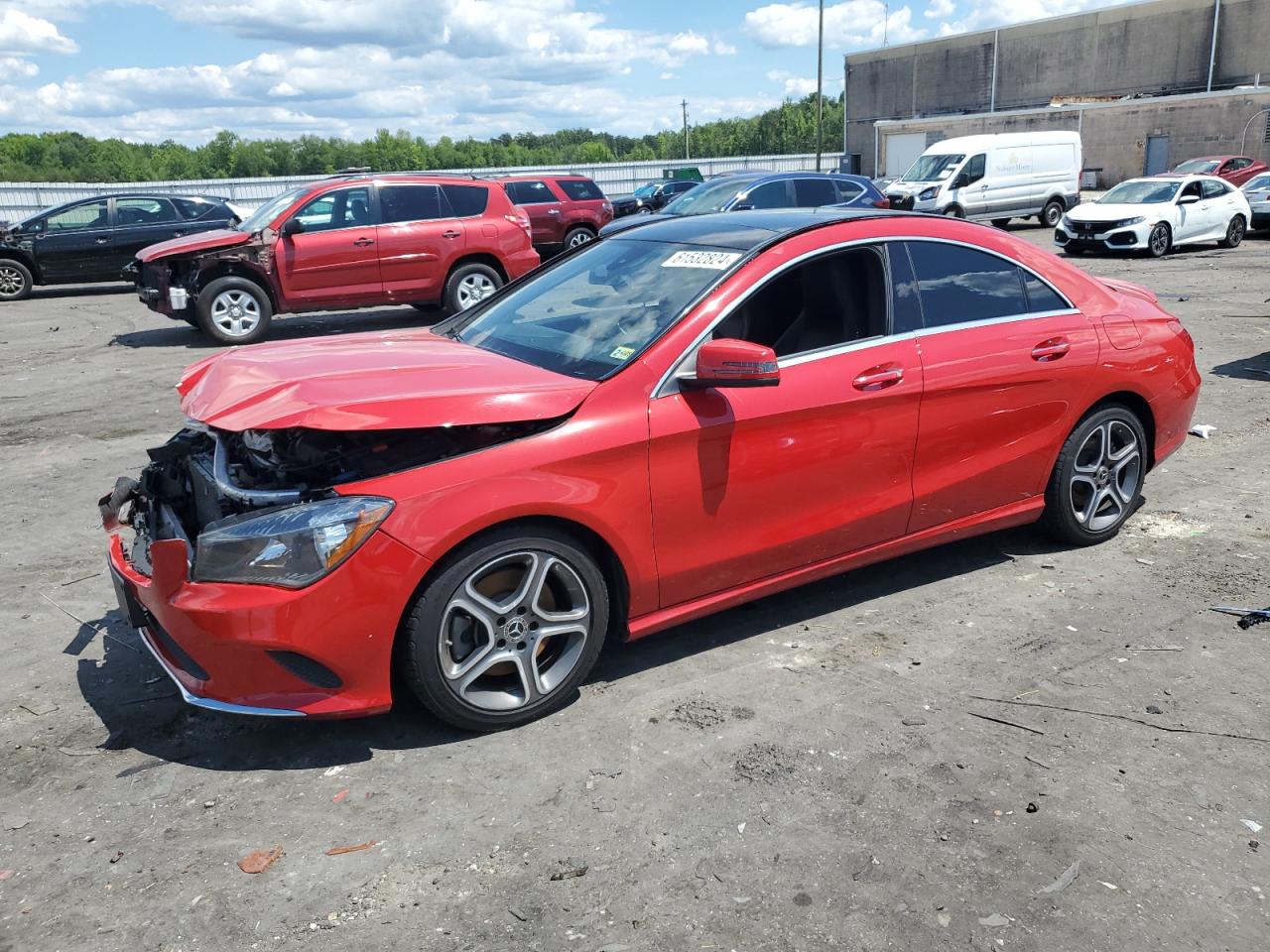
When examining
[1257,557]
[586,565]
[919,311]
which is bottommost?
[1257,557]

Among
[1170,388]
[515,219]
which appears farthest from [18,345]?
[1170,388]

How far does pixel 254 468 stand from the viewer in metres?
3.69

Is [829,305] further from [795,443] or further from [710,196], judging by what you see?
[710,196]

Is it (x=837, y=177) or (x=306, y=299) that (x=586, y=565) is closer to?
(x=306, y=299)

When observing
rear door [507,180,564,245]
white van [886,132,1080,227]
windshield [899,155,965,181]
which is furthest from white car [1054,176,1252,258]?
rear door [507,180,564,245]

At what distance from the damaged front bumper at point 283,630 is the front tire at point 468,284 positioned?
32.0ft

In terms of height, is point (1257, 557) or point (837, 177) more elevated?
point (837, 177)

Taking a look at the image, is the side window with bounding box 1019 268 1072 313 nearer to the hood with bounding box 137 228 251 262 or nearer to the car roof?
the car roof

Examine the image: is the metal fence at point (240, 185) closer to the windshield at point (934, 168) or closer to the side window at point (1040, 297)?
the windshield at point (934, 168)

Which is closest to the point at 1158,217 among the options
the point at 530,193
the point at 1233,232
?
the point at 1233,232

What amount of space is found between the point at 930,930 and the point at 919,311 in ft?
8.60

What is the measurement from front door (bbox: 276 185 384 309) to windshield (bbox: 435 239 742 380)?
8.05 m

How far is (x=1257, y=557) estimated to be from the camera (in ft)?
16.3

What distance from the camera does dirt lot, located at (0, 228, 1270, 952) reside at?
2.68m
